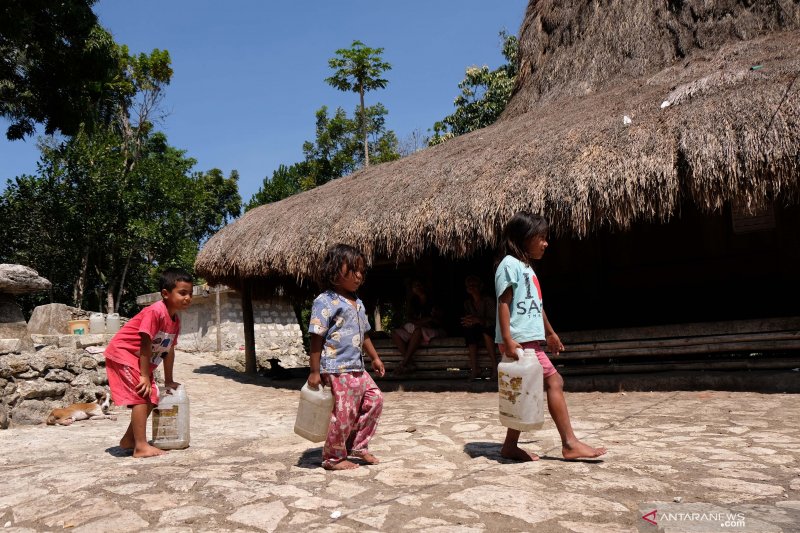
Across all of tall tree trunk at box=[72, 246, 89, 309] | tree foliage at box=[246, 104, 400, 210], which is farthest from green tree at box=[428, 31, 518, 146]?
tall tree trunk at box=[72, 246, 89, 309]

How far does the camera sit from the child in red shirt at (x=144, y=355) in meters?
3.67

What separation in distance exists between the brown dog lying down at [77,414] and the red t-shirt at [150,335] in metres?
2.34

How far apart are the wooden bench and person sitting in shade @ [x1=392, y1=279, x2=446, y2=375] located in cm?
20

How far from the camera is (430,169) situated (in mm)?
7539

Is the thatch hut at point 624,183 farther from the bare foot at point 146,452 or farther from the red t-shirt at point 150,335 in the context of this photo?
the bare foot at point 146,452

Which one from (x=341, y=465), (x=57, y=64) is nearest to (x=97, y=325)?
(x=57, y=64)

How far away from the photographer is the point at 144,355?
3.67 metres

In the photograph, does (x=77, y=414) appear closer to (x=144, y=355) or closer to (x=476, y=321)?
(x=144, y=355)

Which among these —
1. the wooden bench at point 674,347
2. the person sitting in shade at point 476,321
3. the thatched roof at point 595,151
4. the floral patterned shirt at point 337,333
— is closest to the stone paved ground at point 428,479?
the floral patterned shirt at point 337,333

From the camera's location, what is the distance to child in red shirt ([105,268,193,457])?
3672 mm

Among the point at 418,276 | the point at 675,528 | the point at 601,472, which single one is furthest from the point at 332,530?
the point at 418,276

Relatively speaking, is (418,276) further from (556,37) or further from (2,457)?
(2,457)

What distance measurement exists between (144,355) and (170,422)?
496mm

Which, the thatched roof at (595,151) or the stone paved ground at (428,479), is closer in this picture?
the stone paved ground at (428,479)
